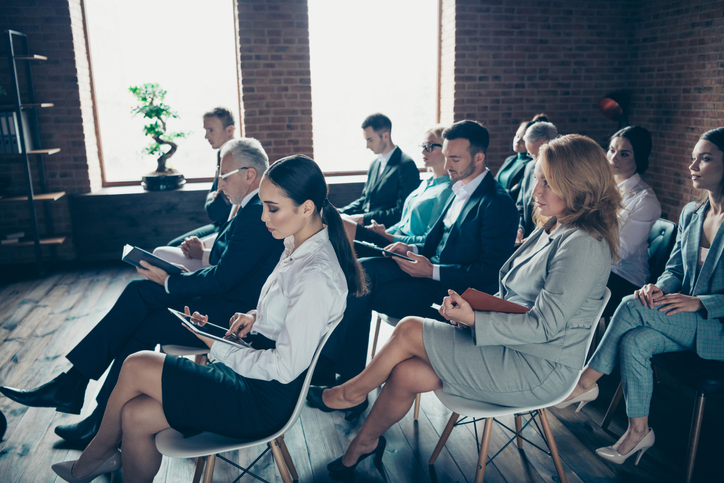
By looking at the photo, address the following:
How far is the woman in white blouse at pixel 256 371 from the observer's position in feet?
5.36

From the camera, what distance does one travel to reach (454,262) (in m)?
2.71

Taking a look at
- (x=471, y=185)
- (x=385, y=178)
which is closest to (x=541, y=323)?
(x=471, y=185)

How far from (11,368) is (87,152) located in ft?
8.68

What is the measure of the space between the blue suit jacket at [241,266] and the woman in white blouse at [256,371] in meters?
0.51

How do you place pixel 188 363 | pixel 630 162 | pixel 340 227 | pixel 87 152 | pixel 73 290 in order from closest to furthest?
pixel 188 363
pixel 340 227
pixel 630 162
pixel 73 290
pixel 87 152

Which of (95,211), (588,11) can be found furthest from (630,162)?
(95,211)

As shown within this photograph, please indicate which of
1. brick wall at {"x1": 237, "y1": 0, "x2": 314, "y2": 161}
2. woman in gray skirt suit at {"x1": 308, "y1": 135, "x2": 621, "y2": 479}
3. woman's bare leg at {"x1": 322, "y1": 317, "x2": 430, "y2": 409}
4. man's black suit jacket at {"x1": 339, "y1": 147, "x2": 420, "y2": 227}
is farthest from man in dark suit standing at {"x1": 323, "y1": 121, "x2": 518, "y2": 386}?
brick wall at {"x1": 237, "y1": 0, "x2": 314, "y2": 161}

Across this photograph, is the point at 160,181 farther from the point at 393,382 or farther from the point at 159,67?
the point at 393,382

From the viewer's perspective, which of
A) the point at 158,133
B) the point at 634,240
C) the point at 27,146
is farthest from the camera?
the point at 158,133

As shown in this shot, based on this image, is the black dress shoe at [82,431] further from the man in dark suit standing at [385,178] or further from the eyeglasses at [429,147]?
the eyeglasses at [429,147]

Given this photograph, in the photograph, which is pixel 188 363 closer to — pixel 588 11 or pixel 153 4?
pixel 153 4

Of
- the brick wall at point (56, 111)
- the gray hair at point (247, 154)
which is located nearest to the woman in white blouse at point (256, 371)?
the gray hair at point (247, 154)

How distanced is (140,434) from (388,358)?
0.85 m

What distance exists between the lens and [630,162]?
9.93 feet
